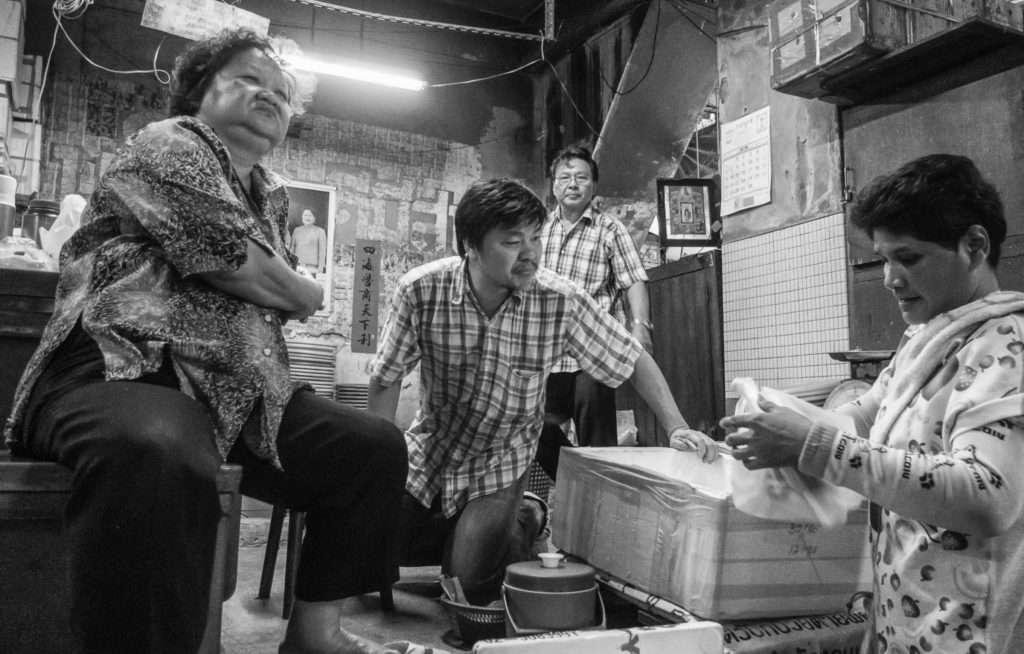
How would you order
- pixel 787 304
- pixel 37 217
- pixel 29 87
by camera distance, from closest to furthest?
1. pixel 37 217
2. pixel 787 304
3. pixel 29 87

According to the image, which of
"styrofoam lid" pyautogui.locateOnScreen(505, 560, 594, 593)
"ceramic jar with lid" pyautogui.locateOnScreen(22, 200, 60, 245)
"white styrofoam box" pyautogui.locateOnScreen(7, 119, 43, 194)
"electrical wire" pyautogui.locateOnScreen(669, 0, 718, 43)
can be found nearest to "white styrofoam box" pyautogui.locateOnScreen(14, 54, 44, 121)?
"white styrofoam box" pyautogui.locateOnScreen(7, 119, 43, 194)

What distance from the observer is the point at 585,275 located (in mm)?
3609

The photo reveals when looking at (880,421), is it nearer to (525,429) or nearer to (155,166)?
(525,429)

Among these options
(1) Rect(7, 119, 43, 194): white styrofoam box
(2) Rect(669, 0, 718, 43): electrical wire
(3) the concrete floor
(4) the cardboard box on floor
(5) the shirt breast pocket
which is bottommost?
(3) the concrete floor

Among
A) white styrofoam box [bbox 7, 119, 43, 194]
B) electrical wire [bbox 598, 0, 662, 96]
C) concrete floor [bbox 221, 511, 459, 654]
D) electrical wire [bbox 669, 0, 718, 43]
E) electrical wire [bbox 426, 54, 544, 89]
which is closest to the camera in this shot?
concrete floor [bbox 221, 511, 459, 654]

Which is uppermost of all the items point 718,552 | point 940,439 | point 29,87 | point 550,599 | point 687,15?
point 687,15

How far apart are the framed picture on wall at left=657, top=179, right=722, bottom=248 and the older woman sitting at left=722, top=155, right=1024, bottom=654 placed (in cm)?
317

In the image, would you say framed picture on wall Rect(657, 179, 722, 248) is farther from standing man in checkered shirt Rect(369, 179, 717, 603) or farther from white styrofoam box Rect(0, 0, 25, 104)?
white styrofoam box Rect(0, 0, 25, 104)

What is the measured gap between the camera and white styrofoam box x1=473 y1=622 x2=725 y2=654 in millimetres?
1305

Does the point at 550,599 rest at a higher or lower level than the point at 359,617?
higher

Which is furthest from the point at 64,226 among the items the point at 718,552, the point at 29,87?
the point at 29,87

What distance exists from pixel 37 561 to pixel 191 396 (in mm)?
439

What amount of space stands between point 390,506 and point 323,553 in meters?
0.17

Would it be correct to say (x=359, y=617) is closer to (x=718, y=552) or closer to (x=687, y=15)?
(x=718, y=552)
